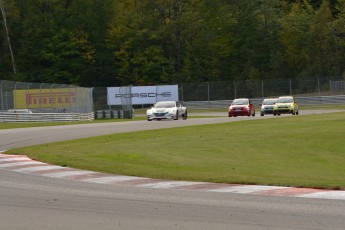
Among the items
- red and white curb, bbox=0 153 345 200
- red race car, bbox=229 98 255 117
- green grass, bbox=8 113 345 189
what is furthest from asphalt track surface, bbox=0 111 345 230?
red race car, bbox=229 98 255 117

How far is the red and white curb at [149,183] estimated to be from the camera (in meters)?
12.4

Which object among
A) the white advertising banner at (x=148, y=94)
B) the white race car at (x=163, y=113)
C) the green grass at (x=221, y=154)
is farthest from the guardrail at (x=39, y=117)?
the green grass at (x=221, y=154)

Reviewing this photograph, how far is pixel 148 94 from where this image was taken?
253 ft

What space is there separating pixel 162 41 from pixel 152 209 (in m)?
86.0

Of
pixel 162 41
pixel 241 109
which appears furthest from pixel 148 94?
pixel 241 109

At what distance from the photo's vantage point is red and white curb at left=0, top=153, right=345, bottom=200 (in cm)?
1241

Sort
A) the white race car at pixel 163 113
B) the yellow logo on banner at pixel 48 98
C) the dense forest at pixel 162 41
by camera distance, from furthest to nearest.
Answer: the dense forest at pixel 162 41, the yellow logo on banner at pixel 48 98, the white race car at pixel 163 113

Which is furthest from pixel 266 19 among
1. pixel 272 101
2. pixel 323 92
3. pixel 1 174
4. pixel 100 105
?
pixel 1 174

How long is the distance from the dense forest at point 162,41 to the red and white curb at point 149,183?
2915 inches

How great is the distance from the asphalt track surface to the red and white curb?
395mm

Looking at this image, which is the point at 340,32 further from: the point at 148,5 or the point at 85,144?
the point at 85,144

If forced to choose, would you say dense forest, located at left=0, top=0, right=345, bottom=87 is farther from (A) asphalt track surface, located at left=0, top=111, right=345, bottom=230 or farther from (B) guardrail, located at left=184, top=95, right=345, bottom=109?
(A) asphalt track surface, located at left=0, top=111, right=345, bottom=230

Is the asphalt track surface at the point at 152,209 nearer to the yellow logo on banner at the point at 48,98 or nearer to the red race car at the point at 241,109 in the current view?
the red race car at the point at 241,109

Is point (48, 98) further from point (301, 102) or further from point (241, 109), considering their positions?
point (301, 102)
